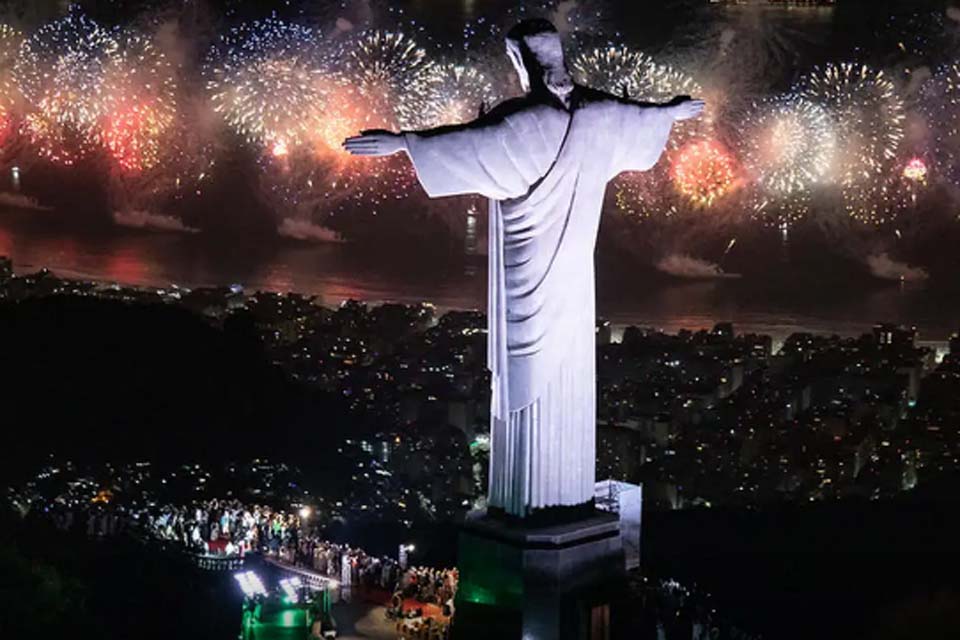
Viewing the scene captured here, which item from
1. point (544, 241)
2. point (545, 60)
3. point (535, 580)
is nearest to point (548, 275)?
point (544, 241)

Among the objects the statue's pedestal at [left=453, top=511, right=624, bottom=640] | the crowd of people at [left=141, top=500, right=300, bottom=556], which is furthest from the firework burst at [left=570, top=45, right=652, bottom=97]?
the statue's pedestal at [left=453, top=511, right=624, bottom=640]

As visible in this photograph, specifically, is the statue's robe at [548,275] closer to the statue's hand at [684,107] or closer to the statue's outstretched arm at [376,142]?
the statue's hand at [684,107]

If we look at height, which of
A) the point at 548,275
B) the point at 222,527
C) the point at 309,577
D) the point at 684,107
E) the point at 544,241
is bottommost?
the point at 309,577

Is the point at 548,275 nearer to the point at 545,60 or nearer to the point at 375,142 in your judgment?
the point at 545,60

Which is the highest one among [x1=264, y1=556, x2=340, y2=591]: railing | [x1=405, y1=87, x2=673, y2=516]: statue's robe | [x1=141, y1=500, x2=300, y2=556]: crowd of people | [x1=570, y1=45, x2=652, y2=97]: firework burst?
[x1=570, y1=45, x2=652, y2=97]: firework burst

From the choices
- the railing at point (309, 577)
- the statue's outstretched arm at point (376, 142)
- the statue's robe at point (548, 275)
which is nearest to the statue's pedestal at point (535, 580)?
the statue's robe at point (548, 275)

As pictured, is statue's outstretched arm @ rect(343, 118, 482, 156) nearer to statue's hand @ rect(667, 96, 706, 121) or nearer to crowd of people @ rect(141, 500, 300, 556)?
statue's hand @ rect(667, 96, 706, 121)

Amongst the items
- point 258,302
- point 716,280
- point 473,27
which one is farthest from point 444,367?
point 716,280
